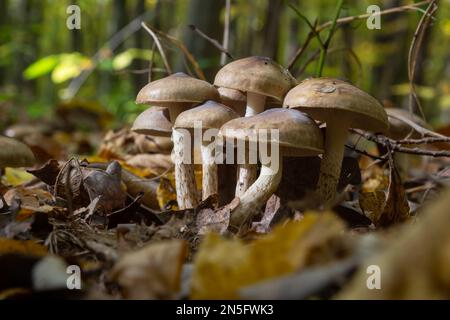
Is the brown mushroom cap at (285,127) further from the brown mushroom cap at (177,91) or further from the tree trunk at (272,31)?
the tree trunk at (272,31)

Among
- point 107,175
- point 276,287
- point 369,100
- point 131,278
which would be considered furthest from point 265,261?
point 107,175

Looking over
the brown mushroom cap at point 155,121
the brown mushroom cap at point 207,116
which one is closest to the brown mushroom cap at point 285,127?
the brown mushroom cap at point 207,116

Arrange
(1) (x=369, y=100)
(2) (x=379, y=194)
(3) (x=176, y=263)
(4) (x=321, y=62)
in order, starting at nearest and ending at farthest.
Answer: (3) (x=176, y=263), (1) (x=369, y=100), (2) (x=379, y=194), (4) (x=321, y=62)

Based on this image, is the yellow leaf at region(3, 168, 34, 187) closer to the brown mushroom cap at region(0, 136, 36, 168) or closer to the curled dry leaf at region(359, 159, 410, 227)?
the brown mushroom cap at region(0, 136, 36, 168)

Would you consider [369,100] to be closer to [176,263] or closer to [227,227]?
[227,227]

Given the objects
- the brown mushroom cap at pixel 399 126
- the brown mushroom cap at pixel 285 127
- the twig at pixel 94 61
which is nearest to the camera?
the brown mushroom cap at pixel 285 127

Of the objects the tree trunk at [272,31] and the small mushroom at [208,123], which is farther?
the tree trunk at [272,31]

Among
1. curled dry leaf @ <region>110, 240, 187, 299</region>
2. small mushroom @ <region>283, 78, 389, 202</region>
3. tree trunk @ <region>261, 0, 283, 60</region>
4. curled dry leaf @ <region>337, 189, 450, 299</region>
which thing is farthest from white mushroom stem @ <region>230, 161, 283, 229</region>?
tree trunk @ <region>261, 0, 283, 60</region>

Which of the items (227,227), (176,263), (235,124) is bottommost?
(227,227)
